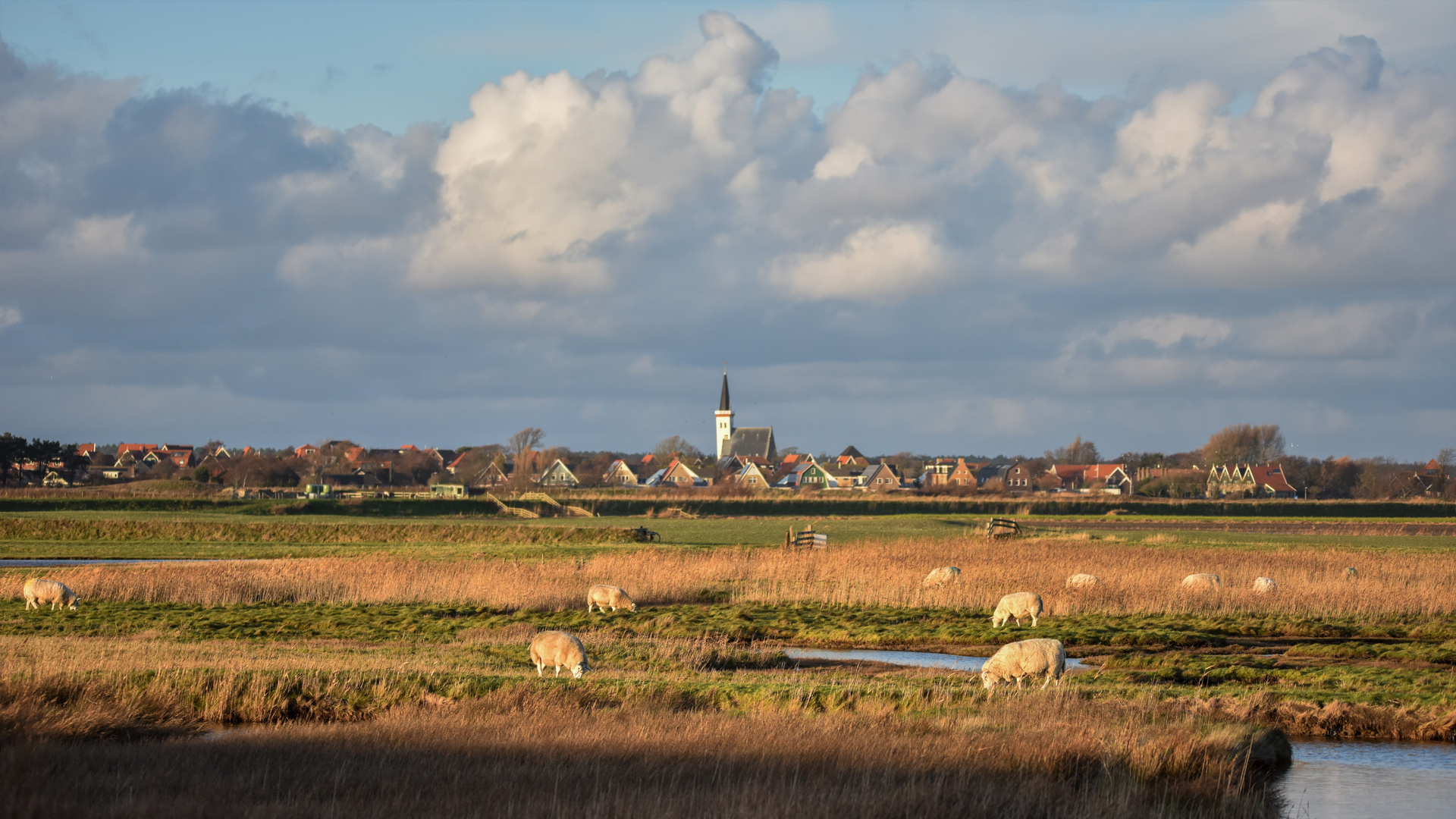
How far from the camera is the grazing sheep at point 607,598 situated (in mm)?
31969

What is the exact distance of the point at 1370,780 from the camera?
15375mm

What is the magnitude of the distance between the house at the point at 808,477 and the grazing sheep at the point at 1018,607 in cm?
14878

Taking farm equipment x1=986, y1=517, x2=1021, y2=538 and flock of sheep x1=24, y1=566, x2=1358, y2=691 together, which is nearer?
flock of sheep x1=24, y1=566, x2=1358, y2=691

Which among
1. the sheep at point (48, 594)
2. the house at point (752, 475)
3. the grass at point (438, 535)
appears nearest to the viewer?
the sheep at point (48, 594)

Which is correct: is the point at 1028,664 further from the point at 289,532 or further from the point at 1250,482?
the point at 1250,482

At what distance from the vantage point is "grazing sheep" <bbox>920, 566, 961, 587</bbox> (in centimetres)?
3553

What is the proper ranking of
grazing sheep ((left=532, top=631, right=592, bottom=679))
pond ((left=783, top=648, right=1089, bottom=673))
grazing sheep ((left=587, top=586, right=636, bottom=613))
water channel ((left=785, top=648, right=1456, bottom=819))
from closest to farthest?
water channel ((left=785, top=648, right=1456, bottom=819)) → grazing sheep ((left=532, top=631, right=592, bottom=679)) → pond ((left=783, top=648, right=1089, bottom=673)) → grazing sheep ((left=587, top=586, right=636, bottom=613))

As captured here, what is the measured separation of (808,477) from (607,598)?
154 metres

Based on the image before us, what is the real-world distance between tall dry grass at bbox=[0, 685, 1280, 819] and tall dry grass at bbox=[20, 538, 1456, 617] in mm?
17839

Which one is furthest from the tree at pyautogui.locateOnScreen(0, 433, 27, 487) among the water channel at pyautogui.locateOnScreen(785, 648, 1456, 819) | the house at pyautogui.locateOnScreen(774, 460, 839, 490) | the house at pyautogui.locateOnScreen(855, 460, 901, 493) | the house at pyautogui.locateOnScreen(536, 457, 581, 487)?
the water channel at pyautogui.locateOnScreen(785, 648, 1456, 819)

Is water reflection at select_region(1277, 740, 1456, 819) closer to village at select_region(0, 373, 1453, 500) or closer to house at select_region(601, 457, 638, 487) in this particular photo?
village at select_region(0, 373, 1453, 500)

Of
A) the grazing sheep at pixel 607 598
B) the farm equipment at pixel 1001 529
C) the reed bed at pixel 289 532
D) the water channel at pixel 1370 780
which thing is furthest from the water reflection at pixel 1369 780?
the reed bed at pixel 289 532

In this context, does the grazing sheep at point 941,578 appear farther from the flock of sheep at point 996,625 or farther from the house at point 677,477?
the house at point 677,477

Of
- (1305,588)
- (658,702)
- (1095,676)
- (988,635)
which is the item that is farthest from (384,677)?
(1305,588)
